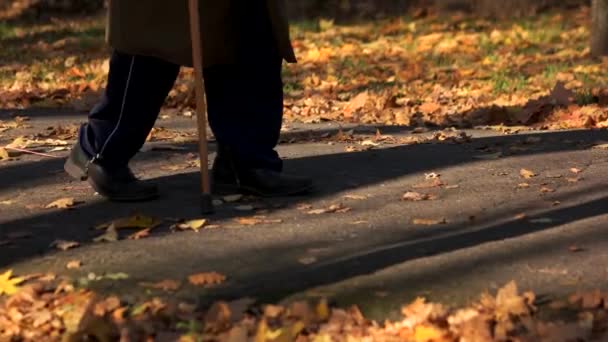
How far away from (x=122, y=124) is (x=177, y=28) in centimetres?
44

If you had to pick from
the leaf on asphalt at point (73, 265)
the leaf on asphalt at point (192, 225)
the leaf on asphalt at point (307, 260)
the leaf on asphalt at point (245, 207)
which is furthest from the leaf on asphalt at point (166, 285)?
the leaf on asphalt at point (245, 207)

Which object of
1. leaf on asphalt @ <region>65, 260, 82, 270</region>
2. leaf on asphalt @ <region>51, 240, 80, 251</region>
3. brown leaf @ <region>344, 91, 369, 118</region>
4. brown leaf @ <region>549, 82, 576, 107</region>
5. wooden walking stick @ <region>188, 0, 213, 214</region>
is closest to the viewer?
leaf on asphalt @ <region>65, 260, 82, 270</region>

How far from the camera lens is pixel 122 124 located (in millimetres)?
5117

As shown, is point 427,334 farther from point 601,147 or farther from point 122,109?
point 601,147

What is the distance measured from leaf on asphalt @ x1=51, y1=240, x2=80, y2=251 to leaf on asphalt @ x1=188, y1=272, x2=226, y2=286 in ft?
2.07

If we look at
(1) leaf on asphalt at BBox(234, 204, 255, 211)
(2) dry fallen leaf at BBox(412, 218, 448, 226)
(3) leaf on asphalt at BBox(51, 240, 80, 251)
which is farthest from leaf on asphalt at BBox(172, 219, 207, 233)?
(2) dry fallen leaf at BBox(412, 218, 448, 226)

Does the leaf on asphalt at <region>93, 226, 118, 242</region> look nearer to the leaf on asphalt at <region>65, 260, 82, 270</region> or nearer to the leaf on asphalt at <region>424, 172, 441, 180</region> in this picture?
the leaf on asphalt at <region>65, 260, 82, 270</region>

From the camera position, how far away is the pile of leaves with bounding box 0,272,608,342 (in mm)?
3457

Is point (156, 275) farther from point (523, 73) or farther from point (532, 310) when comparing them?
point (523, 73)

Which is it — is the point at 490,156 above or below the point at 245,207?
below

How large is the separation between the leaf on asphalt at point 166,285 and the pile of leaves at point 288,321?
107 millimetres

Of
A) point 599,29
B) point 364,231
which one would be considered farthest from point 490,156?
point 599,29

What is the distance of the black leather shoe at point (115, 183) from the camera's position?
520cm

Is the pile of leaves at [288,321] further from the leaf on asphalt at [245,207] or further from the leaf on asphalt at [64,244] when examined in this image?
the leaf on asphalt at [245,207]
